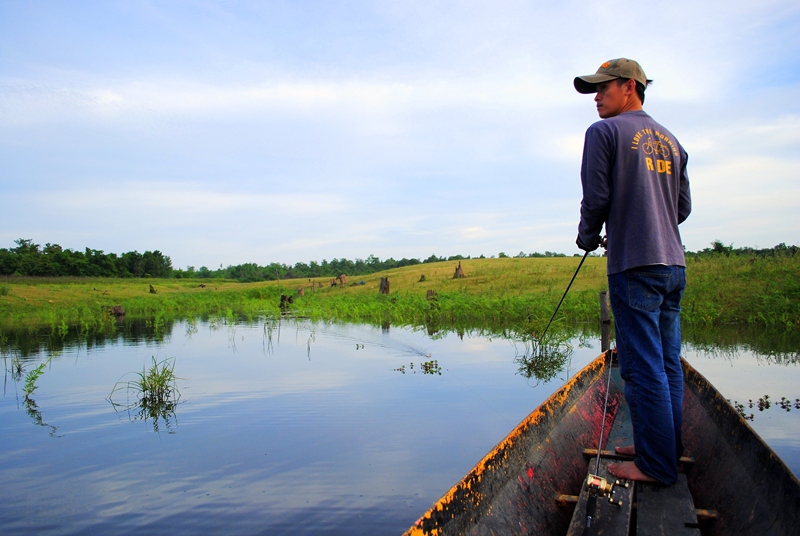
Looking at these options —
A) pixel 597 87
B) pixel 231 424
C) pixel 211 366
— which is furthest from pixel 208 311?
pixel 597 87

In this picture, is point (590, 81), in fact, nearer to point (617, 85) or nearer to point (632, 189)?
point (617, 85)

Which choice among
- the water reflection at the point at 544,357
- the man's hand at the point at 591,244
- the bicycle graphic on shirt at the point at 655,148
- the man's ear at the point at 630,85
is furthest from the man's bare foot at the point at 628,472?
the water reflection at the point at 544,357

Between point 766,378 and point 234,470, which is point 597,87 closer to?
point 234,470

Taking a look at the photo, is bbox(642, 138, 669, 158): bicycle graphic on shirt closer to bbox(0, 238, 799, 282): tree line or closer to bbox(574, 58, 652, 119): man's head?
bbox(574, 58, 652, 119): man's head

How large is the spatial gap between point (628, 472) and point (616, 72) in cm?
230

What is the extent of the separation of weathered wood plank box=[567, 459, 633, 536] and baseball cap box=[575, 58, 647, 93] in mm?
2316

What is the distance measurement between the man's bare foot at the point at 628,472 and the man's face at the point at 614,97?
6.81 ft

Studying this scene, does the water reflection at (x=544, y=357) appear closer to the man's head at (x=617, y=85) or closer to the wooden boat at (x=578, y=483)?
the wooden boat at (x=578, y=483)

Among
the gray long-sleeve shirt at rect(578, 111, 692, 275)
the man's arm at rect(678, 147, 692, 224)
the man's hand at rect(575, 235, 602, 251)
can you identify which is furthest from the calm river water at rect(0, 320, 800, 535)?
the man's arm at rect(678, 147, 692, 224)

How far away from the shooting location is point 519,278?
104 ft

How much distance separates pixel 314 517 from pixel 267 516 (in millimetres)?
393

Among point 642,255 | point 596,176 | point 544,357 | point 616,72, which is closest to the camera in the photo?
point 642,255

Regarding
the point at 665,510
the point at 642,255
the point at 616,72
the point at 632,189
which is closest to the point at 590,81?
the point at 616,72

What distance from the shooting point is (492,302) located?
21.8m
